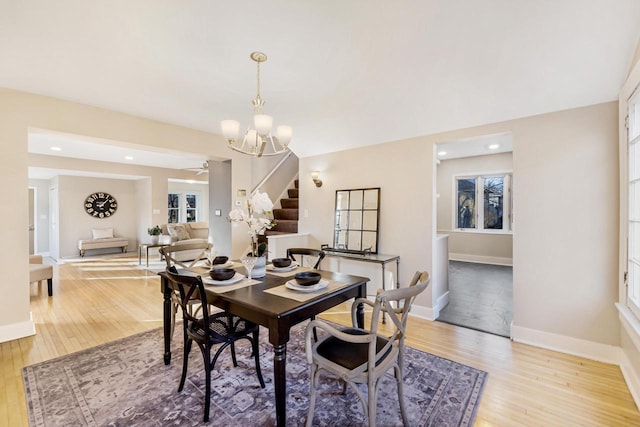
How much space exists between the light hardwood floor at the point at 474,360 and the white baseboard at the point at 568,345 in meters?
0.08

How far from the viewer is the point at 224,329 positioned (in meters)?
1.96

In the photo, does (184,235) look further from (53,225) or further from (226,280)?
(226,280)

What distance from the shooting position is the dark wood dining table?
152cm

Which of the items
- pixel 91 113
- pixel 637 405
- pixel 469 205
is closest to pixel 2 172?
pixel 91 113

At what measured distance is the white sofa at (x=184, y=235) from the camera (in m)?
6.91

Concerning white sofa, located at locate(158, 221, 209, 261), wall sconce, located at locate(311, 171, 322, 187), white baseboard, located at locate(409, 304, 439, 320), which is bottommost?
white baseboard, located at locate(409, 304, 439, 320)

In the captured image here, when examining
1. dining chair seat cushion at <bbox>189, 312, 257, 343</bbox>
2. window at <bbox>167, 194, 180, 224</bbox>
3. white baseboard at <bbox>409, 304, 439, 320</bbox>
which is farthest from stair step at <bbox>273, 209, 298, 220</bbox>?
window at <bbox>167, 194, 180, 224</bbox>

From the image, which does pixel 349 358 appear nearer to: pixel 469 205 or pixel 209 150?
pixel 209 150

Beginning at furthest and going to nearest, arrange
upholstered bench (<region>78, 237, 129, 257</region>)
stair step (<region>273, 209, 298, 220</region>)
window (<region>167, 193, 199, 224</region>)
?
window (<region>167, 193, 199, 224</region>)
upholstered bench (<region>78, 237, 129, 257</region>)
stair step (<region>273, 209, 298, 220</region>)

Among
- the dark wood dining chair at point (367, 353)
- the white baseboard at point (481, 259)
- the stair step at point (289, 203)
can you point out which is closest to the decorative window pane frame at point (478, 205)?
the white baseboard at point (481, 259)

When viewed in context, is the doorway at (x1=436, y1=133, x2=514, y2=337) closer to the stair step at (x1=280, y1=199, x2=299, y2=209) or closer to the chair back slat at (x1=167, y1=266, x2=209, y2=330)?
the stair step at (x1=280, y1=199, x2=299, y2=209)

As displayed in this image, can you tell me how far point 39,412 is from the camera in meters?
1.77

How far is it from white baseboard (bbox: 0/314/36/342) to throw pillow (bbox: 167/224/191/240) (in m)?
4.80

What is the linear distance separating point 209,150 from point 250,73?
200 centimetres
